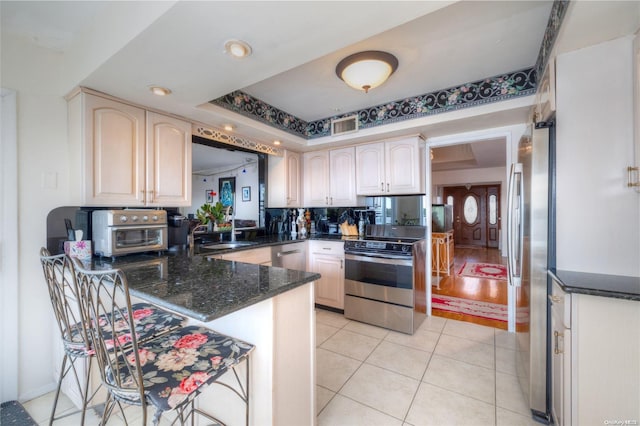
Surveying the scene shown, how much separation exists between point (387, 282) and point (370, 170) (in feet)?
4.38

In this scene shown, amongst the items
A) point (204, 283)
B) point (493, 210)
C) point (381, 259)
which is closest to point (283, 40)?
point (204, 283)

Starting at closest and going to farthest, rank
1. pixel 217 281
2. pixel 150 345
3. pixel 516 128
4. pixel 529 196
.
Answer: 1. pixel 150 345
2. pixel 217 281
3. pixel 529 196
4. pixel 516 128

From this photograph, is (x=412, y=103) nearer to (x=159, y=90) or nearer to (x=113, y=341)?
(x=159, y=90)

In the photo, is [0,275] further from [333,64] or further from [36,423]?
[333,64]

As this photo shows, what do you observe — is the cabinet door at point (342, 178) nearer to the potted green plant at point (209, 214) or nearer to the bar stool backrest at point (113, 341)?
the potted green plant at point (209, 214)

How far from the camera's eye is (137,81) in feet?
5.63

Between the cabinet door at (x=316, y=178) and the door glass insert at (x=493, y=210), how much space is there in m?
7.03

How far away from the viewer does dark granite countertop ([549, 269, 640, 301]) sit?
1095 millimetres

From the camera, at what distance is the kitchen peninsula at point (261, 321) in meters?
1.08

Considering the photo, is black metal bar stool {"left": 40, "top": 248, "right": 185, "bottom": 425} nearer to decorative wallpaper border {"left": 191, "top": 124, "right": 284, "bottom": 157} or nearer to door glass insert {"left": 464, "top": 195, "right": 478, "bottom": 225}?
decorative wallpaper border {"left": 191, "top": 124, "right": 284, "bottom": 157}

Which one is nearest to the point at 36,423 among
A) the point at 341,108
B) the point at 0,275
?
the point at 0,275

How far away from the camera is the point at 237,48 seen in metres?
1.38

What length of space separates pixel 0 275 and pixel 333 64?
2.72 m

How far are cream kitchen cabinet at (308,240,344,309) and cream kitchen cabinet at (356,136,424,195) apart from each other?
2.61 ft
